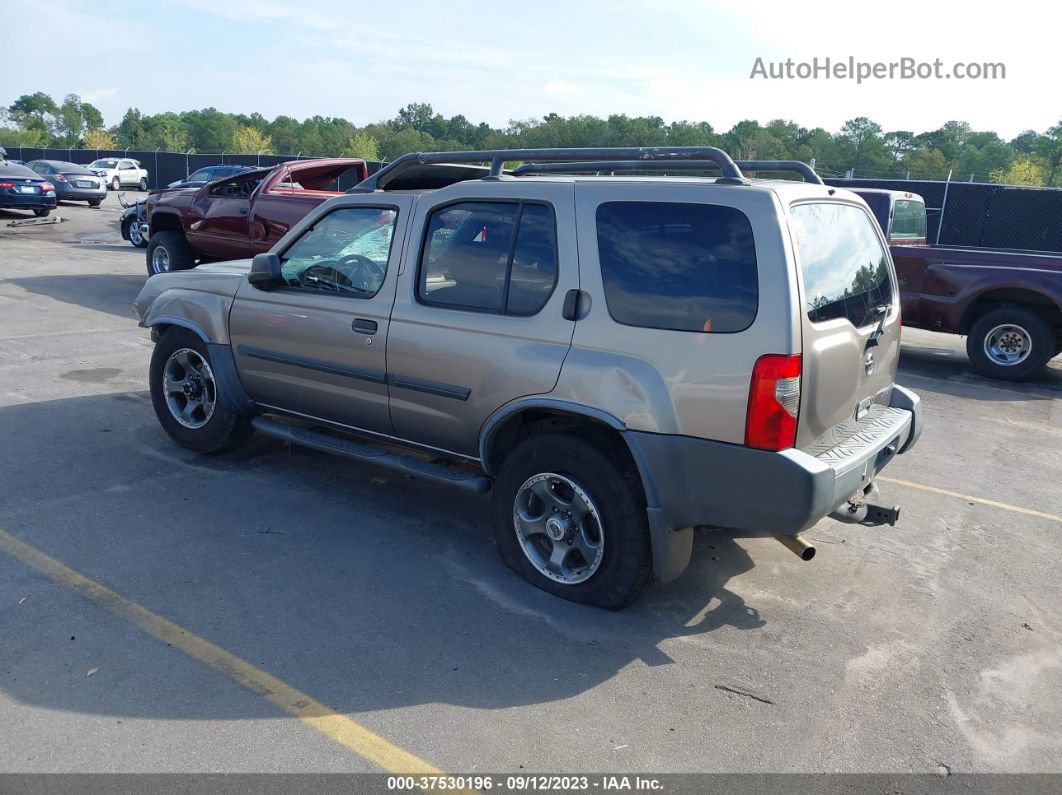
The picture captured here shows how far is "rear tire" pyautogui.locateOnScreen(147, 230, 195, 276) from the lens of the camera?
1255 centimetres

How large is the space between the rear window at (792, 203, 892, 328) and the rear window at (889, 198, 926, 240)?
6442mm

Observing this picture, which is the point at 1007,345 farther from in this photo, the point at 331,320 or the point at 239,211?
the point at 239,211

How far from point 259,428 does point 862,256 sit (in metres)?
3.65

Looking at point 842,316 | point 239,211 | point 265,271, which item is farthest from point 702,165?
point 239,211

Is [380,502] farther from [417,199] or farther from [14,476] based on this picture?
[14,476]

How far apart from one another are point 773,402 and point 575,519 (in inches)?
44.4

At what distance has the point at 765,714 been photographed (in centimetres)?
345

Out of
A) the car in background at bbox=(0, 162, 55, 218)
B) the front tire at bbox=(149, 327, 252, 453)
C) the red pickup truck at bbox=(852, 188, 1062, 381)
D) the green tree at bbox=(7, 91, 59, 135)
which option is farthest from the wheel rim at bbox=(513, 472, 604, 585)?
the green tree at bbox=(7, 91, 59, 135)

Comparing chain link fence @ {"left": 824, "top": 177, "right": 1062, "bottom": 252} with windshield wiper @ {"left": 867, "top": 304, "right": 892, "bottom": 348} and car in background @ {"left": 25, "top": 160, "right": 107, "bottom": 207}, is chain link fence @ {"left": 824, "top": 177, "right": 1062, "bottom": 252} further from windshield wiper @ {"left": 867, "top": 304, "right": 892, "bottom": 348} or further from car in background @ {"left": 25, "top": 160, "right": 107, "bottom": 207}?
car in background @ {"left": 25, "top": 160, "right": 107, "bottom": 207}

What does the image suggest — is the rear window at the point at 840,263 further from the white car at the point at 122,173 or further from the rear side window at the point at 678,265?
the white car at the point at 122,173

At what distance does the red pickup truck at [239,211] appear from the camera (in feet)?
35.5

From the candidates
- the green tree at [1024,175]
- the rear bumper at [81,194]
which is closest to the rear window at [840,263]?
the rear bumper at [81,194]

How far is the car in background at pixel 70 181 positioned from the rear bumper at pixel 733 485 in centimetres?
3006

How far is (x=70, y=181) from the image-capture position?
2902cm
